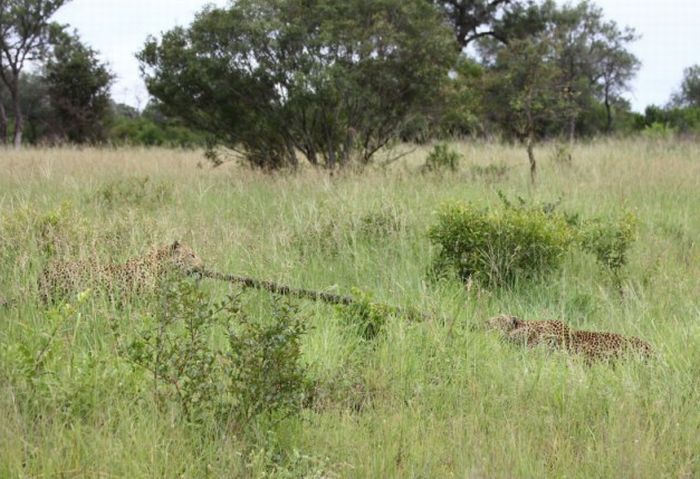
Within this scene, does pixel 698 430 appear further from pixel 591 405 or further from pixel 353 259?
pixel 353 259

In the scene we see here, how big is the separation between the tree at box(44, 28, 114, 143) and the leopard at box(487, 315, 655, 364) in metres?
22.6

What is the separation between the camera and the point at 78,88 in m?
24.7

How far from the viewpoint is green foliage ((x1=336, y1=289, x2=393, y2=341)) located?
399 centimetres

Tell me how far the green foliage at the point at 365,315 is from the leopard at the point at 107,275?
3.05ft

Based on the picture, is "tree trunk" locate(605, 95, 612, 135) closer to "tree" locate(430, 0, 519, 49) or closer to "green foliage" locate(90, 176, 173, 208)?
"tree" locate(430, 0, 519, 49)

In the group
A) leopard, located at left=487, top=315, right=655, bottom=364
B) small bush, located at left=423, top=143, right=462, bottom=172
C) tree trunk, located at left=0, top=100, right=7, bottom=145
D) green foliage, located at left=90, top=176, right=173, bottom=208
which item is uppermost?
tree trunk, located at left=0, top=100, right=7, bottom=145

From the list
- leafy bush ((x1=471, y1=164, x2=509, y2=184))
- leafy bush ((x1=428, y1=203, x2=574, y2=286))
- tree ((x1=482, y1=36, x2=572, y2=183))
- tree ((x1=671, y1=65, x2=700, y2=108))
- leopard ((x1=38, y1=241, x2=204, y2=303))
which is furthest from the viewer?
tree ((x1=671, y1=65, x2=700, y2=108))

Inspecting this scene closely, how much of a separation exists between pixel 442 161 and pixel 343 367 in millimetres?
7091

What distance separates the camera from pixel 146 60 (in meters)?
10.6

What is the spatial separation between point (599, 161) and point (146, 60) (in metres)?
7.04

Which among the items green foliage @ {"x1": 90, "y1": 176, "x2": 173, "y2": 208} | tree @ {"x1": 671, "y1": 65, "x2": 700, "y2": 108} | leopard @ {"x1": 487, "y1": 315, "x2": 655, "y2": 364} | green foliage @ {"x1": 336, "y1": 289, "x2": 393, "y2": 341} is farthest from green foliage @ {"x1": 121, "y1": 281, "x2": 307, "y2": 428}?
tree @ {"x1": 671, "y1": 65, "x2": 700, "y2": 108}

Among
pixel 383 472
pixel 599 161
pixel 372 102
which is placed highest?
pixel 372 102

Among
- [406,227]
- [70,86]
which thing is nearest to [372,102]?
[406,227]

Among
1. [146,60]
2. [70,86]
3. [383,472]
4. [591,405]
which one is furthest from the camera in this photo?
[70,86]
